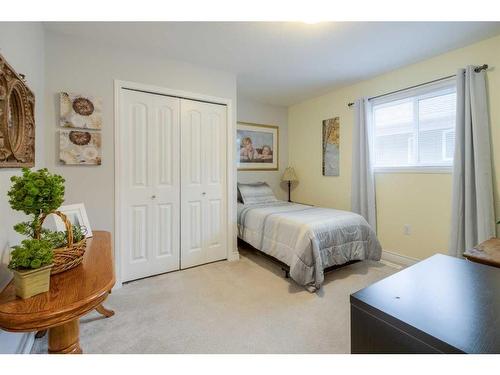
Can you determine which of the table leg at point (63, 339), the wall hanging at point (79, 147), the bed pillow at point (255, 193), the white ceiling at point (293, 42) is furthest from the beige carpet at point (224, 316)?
the white ceiling at point (293, 42)

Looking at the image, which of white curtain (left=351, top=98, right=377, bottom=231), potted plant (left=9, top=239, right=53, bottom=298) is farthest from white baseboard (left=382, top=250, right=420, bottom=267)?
potted plant (left=9, top=239, right=53, bottom=298)

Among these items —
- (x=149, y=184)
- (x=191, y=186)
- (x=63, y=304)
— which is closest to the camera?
(x=63, y=304)

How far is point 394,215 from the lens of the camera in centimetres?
304

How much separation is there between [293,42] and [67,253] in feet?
7.93

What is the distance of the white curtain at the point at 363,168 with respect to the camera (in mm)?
3146

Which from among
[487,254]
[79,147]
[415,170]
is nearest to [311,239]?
[487,254]

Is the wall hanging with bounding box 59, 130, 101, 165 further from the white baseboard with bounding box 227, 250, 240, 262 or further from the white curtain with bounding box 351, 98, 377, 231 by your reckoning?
the white curtain with bounding box 351, 98, 377, 231

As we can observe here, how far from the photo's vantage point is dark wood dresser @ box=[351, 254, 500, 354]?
563 mm

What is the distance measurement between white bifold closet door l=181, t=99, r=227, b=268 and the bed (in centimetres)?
45

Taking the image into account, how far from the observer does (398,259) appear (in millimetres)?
2996

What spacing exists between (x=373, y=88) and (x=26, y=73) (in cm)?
350

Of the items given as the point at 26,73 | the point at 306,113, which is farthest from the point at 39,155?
the point at 306,113

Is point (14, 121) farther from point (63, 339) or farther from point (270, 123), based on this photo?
point (270, 123)

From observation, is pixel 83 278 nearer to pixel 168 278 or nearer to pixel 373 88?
pixel 168 278
